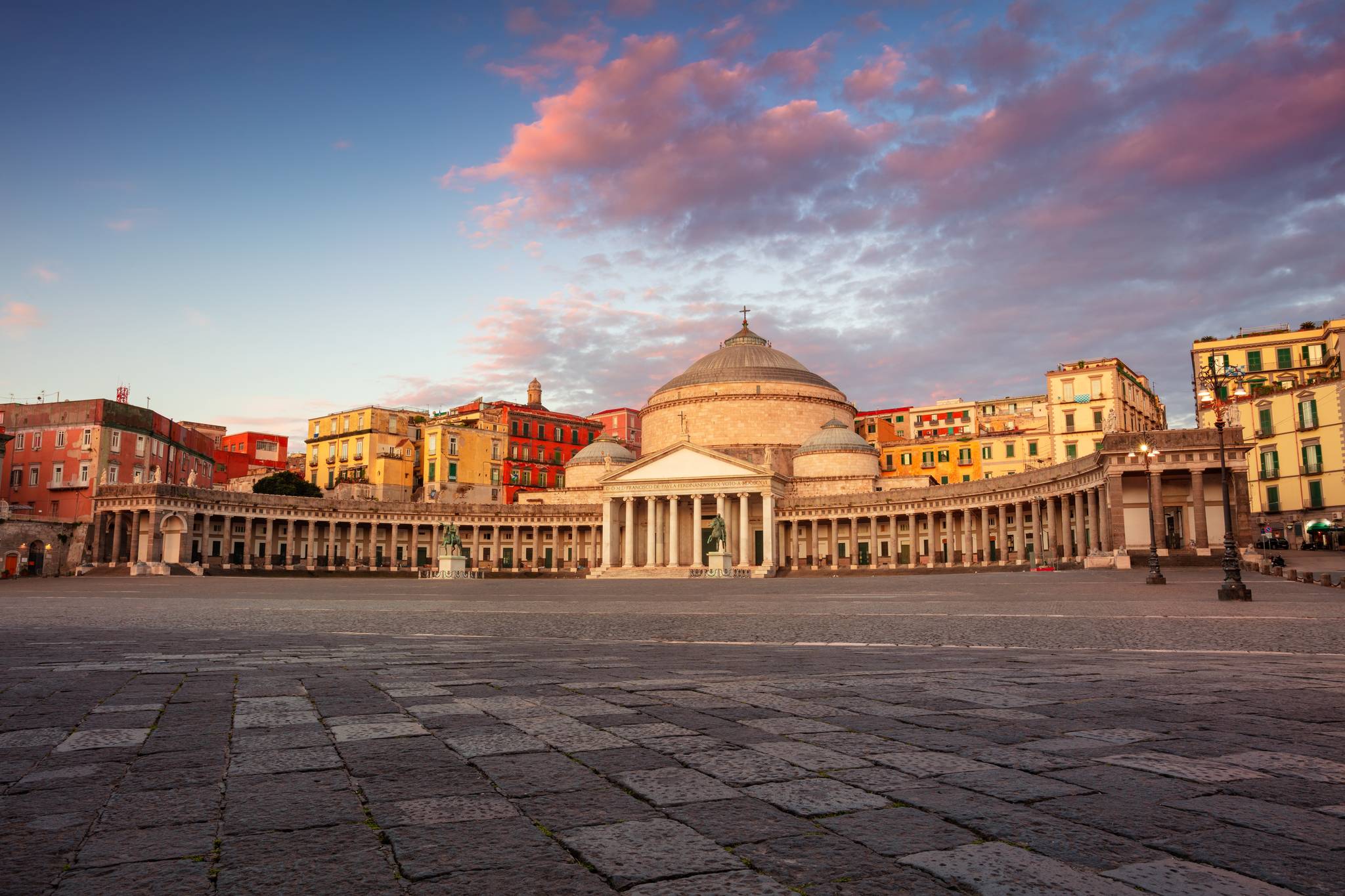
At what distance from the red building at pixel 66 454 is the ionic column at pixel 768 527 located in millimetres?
43084

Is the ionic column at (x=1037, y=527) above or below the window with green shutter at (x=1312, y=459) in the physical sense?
below

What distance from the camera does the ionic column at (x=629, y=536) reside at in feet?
243

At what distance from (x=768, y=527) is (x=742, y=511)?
2.85m

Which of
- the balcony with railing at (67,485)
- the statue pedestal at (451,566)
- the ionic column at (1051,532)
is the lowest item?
the statue pedestal at (451,566)

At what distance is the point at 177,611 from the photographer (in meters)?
18.1

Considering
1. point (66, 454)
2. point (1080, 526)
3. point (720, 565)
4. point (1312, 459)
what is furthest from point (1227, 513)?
point (66, 454)

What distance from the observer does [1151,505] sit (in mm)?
37125

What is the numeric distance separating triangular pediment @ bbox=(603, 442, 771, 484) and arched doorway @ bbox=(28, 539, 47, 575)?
39.9m

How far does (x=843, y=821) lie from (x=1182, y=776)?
5.23 feet

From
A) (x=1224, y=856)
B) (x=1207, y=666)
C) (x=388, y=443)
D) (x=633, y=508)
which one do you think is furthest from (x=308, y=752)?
(x=388, y=443)

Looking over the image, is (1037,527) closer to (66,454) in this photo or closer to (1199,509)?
(1199,509)

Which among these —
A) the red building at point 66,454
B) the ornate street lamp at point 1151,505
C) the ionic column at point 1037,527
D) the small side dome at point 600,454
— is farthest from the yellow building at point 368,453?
the ornate street lamp at point 1151,505

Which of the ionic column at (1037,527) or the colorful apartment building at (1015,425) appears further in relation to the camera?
the colorful apartment building at (1015,425)

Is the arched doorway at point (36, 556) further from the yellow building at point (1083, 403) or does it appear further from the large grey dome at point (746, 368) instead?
the yellow building at point (1083, 403)
